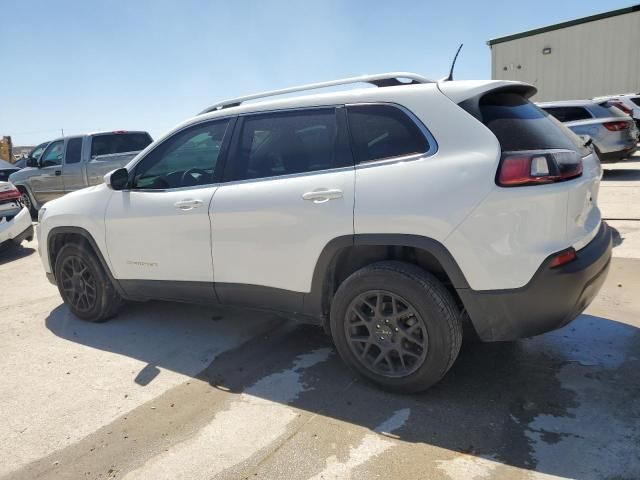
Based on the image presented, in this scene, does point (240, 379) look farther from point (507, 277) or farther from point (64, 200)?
point (64, 200)

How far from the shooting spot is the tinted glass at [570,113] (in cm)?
1148

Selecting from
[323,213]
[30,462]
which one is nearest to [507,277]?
[323,213]

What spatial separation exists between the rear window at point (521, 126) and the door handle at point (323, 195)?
90cm

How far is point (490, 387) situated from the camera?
124 inches

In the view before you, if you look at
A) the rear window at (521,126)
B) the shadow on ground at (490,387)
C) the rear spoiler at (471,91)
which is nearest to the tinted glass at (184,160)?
the shadow on ground at (490,387)

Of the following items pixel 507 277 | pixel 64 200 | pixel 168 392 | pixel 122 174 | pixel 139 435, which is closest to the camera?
pixel 507 277

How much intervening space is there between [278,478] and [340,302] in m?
1.06

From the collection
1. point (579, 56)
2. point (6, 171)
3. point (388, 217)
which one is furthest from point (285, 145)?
point (579, 56)

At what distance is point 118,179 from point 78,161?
7.42m

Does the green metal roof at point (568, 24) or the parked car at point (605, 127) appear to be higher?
the green metal roof at point (568, 24)

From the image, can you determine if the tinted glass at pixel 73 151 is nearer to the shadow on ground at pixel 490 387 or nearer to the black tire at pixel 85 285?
the black tire at pixel 85 285

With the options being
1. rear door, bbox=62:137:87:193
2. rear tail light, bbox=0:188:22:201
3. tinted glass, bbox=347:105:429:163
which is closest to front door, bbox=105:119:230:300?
tinted glass, bbox=347:105:429:163

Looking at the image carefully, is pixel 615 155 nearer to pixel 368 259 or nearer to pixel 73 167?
pixel 368 259

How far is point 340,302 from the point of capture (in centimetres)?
316
